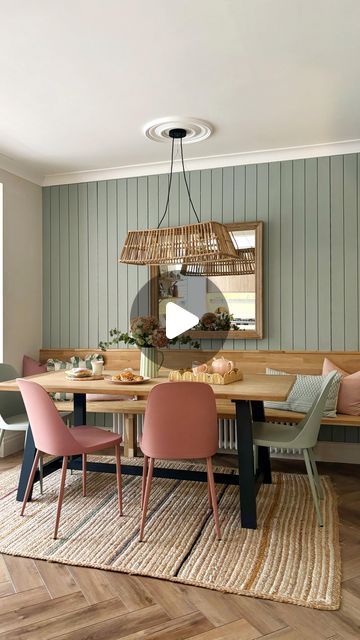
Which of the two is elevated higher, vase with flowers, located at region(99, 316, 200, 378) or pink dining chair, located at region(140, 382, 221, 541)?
vase with flowers, located at region(99, 316, 200, 378)

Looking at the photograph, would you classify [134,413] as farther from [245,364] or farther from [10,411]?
[245,364]

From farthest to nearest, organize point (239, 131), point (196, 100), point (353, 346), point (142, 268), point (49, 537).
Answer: point (142, 268)
point (353, 346)
point (239, 131)
point (196, 100)
point (49, 537)

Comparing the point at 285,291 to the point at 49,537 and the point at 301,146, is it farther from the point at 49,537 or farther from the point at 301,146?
the point at 49,537

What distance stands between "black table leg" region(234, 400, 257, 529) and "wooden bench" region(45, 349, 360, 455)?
0.78 meters

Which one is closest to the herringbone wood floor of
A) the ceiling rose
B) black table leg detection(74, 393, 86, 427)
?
black table leg detection(74, 393, 86, 427)

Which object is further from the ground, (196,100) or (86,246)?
(196,100)

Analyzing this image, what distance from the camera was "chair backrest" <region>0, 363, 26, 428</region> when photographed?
3.82 meters

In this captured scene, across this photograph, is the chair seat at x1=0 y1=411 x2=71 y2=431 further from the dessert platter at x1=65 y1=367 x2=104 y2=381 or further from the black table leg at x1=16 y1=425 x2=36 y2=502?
the dessert platter at x1=65 y1=367 x2=104 y2=381

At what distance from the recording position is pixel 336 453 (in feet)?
14.1

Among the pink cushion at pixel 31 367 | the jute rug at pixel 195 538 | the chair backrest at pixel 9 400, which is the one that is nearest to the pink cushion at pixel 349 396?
the jute rug at pixel 195 538

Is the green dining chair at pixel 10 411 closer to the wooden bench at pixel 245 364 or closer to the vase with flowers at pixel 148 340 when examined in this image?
the wooden bench at pixel 245 364

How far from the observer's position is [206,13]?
2443 mm

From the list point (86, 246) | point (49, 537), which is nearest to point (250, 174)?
point (86, 246)

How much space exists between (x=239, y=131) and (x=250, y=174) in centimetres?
64
